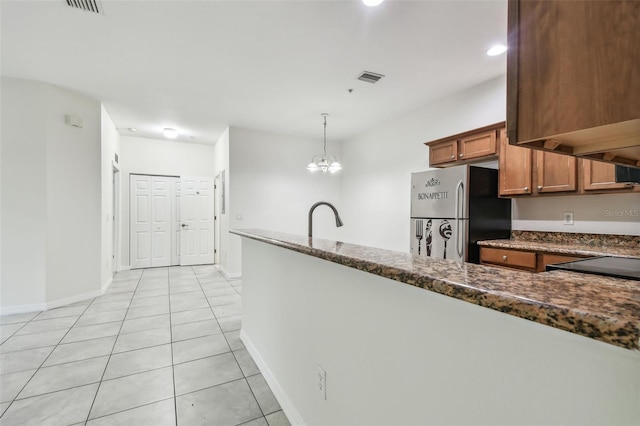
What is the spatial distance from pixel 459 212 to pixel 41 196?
4751mm

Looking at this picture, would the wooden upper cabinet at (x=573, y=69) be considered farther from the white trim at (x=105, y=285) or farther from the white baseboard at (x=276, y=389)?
the white trim at (x=105, y=285)

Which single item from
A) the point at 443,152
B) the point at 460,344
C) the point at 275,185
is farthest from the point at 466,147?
the point at 275,185

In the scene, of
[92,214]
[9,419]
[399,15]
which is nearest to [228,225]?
[92,214]

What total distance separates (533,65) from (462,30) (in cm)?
229

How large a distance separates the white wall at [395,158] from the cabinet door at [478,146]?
0.77 feet

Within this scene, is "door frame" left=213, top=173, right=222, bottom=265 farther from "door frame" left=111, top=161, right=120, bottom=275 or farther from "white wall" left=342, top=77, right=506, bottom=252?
"white wall" left=342, top=77, right=506, bottom=252

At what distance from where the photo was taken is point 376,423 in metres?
1.02

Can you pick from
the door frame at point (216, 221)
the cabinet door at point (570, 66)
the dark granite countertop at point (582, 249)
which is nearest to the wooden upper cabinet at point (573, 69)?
the cabinet door at point (570, 66)

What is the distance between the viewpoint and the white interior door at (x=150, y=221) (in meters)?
5.96

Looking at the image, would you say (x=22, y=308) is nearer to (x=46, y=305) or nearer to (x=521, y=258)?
(x=46, y=305)

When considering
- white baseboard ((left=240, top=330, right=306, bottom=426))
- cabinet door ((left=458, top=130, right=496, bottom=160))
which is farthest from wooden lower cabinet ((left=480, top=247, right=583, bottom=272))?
white baseboard ((left=240, top=330, right=306, bottom=426))

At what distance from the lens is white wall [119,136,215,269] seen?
5.86 metres

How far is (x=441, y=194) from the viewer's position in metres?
3.27

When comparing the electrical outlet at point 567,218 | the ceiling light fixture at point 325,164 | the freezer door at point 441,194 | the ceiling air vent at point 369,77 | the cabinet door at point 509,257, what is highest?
the ceiling air vent at point 369,77
